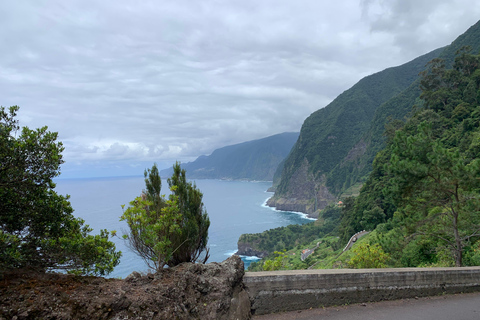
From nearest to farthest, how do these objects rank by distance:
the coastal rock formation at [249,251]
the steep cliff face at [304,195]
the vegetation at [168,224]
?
1. the vegetation at [168,224]
2. the coastal rock formation at [249,251]
3. the steep cliff face at [304,195]

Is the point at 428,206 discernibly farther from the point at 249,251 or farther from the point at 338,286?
the point at 249,251

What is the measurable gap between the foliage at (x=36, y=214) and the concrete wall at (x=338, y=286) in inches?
93.6

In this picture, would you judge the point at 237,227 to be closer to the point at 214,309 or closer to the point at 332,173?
the point at 332,173

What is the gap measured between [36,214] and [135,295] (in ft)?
5.51

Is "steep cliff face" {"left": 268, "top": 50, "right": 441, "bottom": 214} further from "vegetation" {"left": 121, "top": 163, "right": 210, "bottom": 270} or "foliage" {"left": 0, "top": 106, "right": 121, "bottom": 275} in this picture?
"foliage" {"left": 0, "top": 106, "right": 121, "bottom": 275}

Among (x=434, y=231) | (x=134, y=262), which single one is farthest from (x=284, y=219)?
(x=434, y=231)

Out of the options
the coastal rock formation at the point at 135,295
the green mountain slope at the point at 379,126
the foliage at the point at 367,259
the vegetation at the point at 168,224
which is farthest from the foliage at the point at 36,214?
the green mountain slope at the point at 379,126

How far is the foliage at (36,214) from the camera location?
12.0 ft

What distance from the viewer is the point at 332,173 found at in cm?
14250

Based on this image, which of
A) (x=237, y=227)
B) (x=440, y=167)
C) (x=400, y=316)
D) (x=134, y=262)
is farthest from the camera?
(x=237, y=227)

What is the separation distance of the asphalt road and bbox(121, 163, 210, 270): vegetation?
1710mm

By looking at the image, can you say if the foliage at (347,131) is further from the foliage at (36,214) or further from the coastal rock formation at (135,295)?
the foliage at (36,214)

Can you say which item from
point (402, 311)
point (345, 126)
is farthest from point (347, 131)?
point (402, 311)

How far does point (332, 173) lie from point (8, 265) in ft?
479
